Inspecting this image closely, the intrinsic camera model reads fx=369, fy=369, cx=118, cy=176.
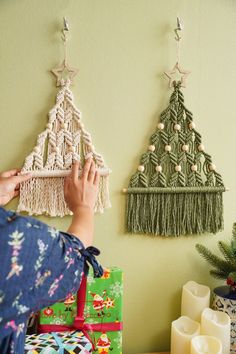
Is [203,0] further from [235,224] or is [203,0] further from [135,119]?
[235,224]

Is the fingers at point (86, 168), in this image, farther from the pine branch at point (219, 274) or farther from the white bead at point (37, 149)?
the pine branch at point (219, 274)

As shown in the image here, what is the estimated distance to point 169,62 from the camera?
1.12m

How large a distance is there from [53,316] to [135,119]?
61 centimetres

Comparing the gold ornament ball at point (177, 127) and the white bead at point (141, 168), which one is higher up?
the gold ornament ball at point (177, 127)

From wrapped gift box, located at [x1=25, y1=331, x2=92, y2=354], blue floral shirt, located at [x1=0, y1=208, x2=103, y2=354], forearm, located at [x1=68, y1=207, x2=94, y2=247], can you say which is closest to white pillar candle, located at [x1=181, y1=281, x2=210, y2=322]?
wrapped gift box, located at [x1=25, y1=331, x2=92, y2=354]

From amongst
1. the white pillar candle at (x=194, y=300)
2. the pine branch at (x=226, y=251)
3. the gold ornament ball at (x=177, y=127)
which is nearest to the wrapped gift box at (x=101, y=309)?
the white pillar candle at (x=194, y=300)

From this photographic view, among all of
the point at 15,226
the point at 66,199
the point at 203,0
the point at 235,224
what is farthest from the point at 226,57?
the point at 15,226

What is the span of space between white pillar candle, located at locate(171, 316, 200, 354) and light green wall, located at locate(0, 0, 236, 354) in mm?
108

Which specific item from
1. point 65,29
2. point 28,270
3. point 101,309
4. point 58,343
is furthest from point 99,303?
point 65,29

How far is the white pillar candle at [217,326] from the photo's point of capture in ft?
3.32

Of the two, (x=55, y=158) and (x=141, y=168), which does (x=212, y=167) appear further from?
(x=55, y=158)

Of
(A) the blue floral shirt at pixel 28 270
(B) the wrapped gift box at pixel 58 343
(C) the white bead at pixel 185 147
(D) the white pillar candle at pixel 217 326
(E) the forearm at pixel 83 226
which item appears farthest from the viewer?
(C) the white bead at pixel 185 147

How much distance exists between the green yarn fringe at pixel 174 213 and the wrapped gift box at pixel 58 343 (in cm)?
33

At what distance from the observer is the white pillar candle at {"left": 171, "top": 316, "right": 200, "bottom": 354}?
3.33 feet
